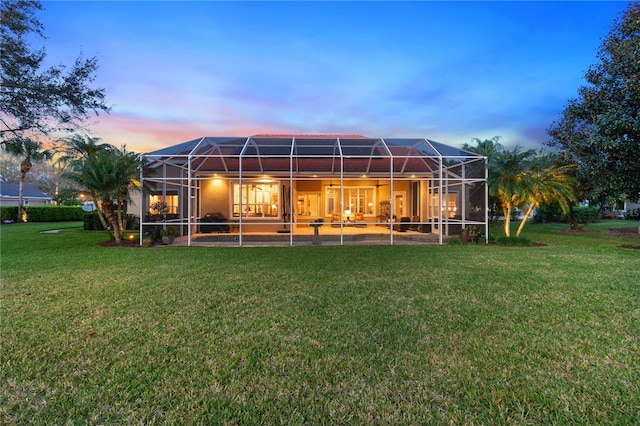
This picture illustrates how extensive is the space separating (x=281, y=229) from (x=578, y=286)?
11.6 metres

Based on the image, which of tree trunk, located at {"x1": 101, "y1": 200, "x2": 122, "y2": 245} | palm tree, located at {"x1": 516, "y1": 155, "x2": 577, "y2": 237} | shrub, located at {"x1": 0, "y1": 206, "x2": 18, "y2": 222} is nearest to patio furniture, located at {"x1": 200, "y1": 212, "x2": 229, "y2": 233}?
tree trunk, located at {"x1": 101, "y1": 200, "x2": 122, "y2": 245}

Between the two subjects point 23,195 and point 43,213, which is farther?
point 23,195

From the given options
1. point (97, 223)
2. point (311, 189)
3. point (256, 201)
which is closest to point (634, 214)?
point (311, 189)

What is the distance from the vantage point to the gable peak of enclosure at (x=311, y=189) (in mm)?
12102

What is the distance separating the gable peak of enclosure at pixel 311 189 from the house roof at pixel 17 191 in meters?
38.5

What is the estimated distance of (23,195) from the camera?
145 ft

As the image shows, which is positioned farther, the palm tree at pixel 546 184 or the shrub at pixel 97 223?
the shrub at pixel 97 223

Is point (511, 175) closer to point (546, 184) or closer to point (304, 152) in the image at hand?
point (546, 184)

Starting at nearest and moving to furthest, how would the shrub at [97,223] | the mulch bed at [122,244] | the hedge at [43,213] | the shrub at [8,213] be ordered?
1. the mulch bed at [122,244]
2. the shrub at [97,223]
3. the shrub at [8,213]
4. the hedge at [43,213]

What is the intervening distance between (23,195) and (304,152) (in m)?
50.3

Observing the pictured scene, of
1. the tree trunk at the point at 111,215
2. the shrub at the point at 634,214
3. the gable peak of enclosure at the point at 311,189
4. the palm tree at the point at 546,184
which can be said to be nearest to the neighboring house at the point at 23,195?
the gable peak of enclosure at the point at 311,189

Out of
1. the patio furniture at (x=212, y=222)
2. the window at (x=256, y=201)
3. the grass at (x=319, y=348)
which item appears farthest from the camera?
the window at (x=256, y=201)

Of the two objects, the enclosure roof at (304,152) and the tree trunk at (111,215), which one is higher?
the enclosure roof at (304,152)

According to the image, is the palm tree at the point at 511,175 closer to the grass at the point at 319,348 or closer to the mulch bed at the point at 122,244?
the grass at the point at 319,348
